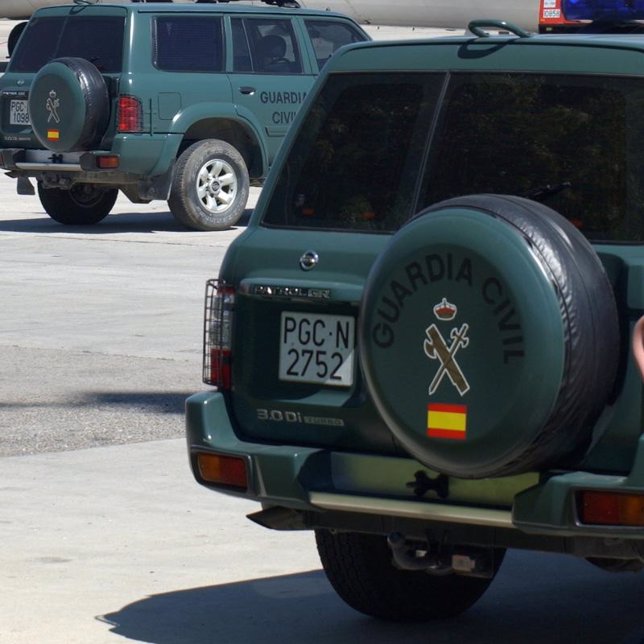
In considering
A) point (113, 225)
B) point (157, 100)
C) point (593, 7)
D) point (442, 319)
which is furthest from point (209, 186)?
point (442, 319)

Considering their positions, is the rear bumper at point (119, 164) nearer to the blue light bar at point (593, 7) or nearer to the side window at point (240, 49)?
the side window at point (240, 49)

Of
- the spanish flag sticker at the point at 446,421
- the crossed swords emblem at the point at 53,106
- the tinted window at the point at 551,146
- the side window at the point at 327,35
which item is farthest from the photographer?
the side window at the point at 327,35

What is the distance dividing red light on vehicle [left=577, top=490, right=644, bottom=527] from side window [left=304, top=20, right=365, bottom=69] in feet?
48.6

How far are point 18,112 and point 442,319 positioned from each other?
1427 cm

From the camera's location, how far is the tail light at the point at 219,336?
536cm

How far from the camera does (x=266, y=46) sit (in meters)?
18.9

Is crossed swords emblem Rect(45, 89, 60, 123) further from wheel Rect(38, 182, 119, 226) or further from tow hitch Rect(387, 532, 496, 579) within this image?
tow hitch Rect(387, 532, 496, 579)

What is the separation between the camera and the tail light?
536cm

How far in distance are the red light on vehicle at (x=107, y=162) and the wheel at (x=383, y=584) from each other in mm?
12061

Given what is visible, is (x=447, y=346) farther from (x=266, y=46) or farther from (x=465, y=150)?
(x=266, y=46)

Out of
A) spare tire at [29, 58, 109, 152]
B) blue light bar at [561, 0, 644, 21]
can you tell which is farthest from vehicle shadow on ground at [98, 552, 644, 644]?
spare tire at [29, 58, 109, 152]

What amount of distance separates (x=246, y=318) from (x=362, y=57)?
2.78ft

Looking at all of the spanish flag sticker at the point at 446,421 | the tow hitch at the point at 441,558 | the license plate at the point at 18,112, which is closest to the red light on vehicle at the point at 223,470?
the tow hitch at the point at 441,558

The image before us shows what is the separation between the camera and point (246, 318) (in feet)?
17.4
